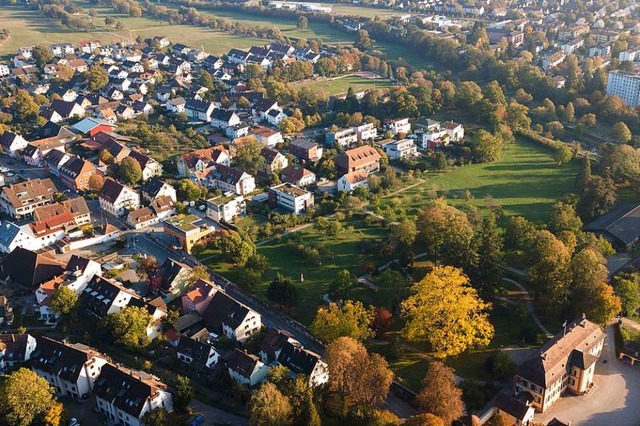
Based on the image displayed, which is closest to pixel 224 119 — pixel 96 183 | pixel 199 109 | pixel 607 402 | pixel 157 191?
pixel 199 109

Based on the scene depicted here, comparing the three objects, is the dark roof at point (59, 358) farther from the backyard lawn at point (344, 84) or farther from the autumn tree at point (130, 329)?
the backyard lawn at point (344, 84)

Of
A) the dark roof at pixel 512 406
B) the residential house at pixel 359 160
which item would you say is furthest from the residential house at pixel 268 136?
the dark roof at pixel 512 406

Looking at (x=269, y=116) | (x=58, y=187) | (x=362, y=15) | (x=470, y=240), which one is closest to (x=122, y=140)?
(x=58, y=187)

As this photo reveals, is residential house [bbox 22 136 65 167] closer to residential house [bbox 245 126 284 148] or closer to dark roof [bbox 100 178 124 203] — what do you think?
dark roof [bbox 100 178 124 203]

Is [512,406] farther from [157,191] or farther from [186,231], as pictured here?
[157,191]

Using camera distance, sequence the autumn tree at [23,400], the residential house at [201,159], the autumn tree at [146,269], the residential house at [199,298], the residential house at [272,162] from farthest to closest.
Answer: the residential house at [272,162] → the residential house at [201,159] → the autumn tree at [146,269] → the residential house at [199,298] → the autumn tree at [23,400]
